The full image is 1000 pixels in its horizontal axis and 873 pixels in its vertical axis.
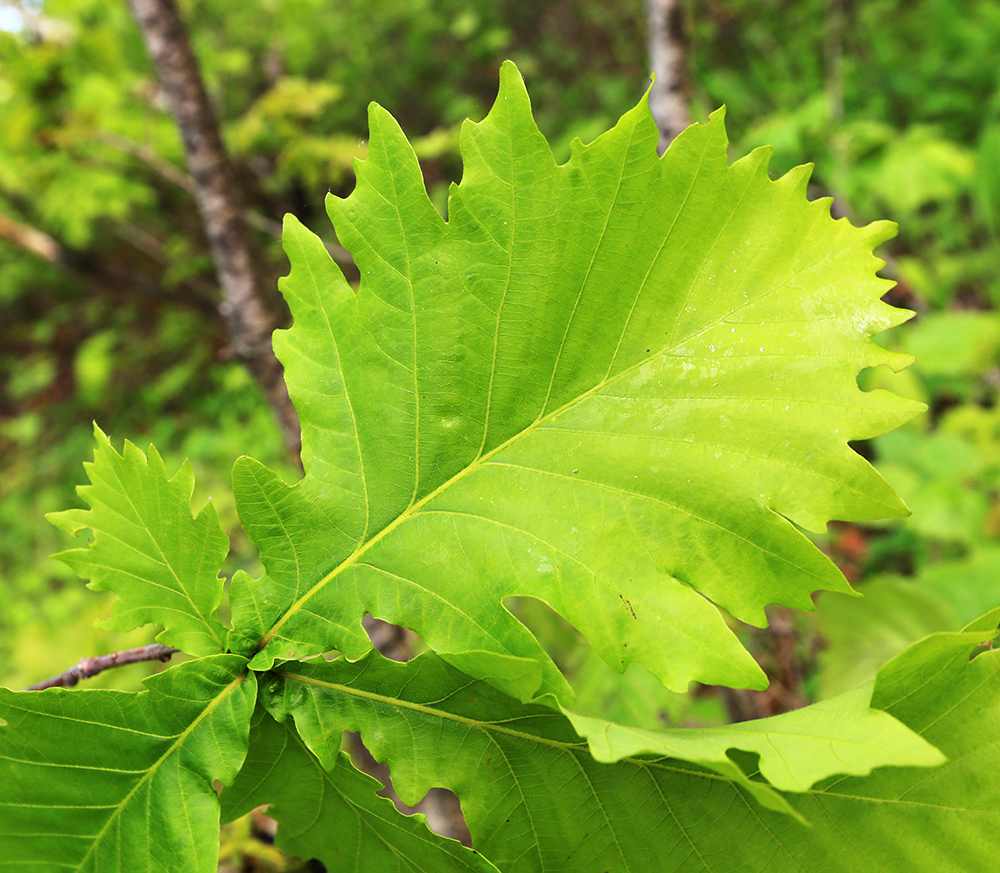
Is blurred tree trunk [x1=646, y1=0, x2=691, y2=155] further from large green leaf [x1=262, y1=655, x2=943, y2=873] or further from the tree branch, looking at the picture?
large green leaf [x1=262, y1=655, x2=943, y2=873]

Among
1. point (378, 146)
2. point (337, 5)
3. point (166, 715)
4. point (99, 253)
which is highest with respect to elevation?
point (337, 5)

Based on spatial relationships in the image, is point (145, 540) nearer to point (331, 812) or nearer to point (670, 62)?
point (331, 812)

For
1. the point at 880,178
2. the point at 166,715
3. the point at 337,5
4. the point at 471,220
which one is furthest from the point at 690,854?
the point at 337,5

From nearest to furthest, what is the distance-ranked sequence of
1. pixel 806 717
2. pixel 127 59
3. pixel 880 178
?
pixel 806 717 → pixel 880 178 → pixel 127 59

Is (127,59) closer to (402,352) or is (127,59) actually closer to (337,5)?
(337,5)

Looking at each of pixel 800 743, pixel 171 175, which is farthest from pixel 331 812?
pixel 171 175

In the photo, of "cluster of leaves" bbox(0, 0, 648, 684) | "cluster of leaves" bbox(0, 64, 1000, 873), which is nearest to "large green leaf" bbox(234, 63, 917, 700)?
"cluster of leaves" bbox(0, 64, 1000, 873)

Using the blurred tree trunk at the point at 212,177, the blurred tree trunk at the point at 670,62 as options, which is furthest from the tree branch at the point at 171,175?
the blurred tree trunk at the point at 670,62
